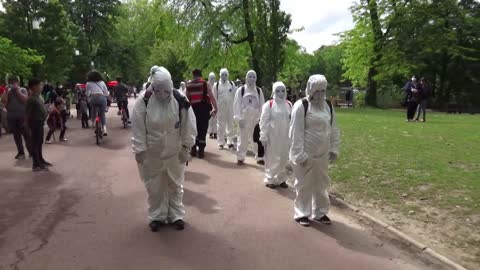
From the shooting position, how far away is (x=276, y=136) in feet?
31.1

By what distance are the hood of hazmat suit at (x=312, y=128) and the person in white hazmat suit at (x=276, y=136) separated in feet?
7.32

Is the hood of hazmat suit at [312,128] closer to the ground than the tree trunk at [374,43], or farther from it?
closer to the ground

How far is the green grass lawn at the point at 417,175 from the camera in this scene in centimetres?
787

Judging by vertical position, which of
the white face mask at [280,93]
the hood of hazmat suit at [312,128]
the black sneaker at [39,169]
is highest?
the white face mask at [280,93]

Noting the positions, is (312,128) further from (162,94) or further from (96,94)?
(96,94)

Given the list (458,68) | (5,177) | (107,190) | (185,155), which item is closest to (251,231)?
(185,155)

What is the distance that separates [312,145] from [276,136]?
242 cm

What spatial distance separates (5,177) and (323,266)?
23.7 feet

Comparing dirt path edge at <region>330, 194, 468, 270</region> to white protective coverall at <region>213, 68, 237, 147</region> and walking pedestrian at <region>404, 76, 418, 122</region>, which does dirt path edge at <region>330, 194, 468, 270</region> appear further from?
walking pedestrian at <region>404, 76, 418, 122</region>

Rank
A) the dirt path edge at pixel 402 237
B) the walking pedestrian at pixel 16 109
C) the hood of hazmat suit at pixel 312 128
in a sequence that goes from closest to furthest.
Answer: the dirt path edge at pixel 402 237 < the hood of hazmat suit at pixel 312 128 < the walking pedestrian at pixel 16 109

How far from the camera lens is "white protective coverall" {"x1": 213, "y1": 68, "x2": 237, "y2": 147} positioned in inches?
594

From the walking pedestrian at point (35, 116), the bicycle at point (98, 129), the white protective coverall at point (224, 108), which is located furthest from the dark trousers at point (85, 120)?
the walking pedestrian at point (35, 116)

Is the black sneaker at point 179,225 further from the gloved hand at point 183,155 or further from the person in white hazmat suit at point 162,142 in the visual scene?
the gloved hand at point 183,155

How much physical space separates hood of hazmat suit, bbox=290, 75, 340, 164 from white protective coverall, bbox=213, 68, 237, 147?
7746mm
